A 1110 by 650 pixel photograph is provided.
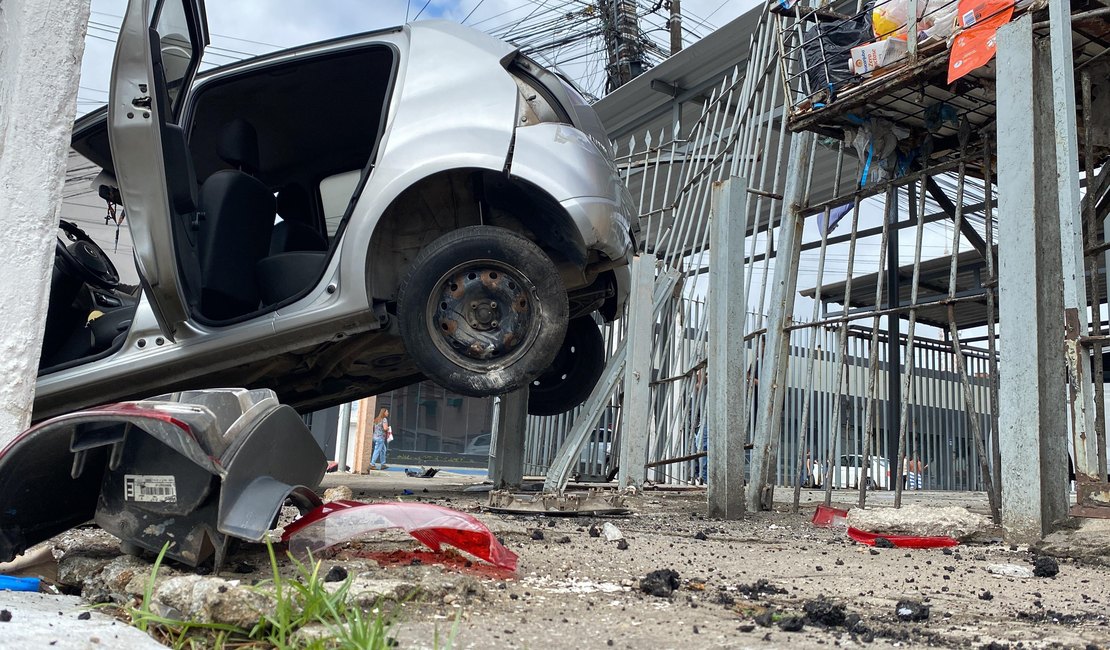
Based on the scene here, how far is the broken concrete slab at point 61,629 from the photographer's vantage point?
4.88ft

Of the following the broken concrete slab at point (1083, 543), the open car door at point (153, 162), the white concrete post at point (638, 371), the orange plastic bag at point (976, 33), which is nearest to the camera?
the broken concrete slab at point (1083, 543)

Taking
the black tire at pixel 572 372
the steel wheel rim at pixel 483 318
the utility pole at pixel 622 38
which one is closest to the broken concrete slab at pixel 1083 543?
the steel wheel rim at pixel 483 318

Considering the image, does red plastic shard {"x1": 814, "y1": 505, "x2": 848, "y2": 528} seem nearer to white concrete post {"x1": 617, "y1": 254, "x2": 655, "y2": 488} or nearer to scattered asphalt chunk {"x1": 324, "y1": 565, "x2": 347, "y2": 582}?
white concrete post {"x1": 617, "y1": 254, "x2": 655, "y2": 488}

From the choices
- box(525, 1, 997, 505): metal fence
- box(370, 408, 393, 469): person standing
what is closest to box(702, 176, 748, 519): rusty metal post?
box(525, 1, 997, 505): metal fence

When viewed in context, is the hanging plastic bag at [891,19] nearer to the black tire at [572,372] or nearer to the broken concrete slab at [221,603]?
the black tire at [572,372]

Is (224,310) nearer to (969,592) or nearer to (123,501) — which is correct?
(123,501)

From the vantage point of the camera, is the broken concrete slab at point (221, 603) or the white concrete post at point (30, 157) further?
the white concrete post at point (30, 157)

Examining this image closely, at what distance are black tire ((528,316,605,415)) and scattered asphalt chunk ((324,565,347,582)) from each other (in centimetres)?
353

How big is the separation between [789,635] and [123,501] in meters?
1.55

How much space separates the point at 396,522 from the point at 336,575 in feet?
0.84

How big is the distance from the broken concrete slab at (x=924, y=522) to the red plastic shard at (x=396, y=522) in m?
1.97

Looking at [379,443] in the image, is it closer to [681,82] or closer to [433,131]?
[681,82]

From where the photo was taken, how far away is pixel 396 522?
222 centimetres

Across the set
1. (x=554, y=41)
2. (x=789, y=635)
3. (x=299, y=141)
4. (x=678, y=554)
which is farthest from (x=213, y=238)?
Answer: (x=554, y=41)
